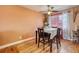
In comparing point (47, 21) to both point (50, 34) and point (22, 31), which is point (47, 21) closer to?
point (50, 34)

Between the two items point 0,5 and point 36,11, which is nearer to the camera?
point 0,5

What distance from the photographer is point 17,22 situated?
81.6 inches

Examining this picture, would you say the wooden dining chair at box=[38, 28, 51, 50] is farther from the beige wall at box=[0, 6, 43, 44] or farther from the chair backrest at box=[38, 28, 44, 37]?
the beige wall at box=[0, 6, 43, 44]

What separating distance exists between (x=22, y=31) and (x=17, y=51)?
0.40 m

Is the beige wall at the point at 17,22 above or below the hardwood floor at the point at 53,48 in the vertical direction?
above

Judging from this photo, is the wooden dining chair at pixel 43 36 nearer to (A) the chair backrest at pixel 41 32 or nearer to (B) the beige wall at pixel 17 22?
(A) the chair backrest at pixel 41 32

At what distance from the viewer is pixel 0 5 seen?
199 cm

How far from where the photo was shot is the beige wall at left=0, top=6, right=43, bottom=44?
2023mm

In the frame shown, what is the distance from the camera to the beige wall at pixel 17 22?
2.02 m

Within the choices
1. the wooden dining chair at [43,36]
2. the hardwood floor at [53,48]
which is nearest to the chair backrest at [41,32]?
the wooden dining chair at [43,36]

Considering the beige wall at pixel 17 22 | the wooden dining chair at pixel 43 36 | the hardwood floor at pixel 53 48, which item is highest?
the beige wall at pixel 17 22

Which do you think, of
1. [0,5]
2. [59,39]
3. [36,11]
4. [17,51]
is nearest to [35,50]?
[17,51]

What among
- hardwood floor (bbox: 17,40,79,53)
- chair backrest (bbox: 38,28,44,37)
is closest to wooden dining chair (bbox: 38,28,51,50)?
chair backrest (bbox: 38,28,44,37)
